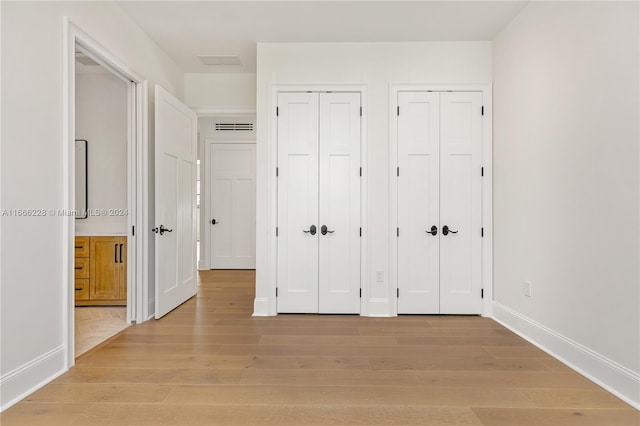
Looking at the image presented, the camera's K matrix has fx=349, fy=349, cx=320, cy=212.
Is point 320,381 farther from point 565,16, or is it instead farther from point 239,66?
point 239,66

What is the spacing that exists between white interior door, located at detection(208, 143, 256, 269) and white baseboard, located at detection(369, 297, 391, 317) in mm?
3488

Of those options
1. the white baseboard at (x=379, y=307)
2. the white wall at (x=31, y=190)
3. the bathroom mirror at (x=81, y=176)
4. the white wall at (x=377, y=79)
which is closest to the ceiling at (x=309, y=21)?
the white wall at (x=377, y=79)

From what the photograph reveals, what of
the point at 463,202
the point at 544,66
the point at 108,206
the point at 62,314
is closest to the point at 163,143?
the point at 108,206

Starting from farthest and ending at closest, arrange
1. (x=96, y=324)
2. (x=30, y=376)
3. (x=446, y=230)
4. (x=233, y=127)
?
(x=233, y=127)
(x=446, y=230)
(x=96, y=324)
(x=30, y=376)

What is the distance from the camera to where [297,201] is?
3668 millimetres

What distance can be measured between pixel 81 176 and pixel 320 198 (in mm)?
Result: 2813

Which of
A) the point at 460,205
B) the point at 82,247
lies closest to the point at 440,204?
the point at 460,205

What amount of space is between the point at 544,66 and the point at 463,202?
1382mm

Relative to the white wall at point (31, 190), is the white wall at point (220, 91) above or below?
above

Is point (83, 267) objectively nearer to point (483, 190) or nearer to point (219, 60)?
point (219, 60)

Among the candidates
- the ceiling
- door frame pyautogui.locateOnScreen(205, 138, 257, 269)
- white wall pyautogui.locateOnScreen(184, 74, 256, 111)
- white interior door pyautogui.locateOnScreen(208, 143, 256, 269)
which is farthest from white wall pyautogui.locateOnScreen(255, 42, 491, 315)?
door frame pyautogui.locateOnScreen(205, 138, 257, 269)

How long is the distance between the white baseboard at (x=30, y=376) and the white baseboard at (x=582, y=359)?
11.3 ft

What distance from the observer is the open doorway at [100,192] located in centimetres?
393

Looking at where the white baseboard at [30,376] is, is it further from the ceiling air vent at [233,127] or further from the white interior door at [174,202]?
the ceiling air vent at [233,127]
